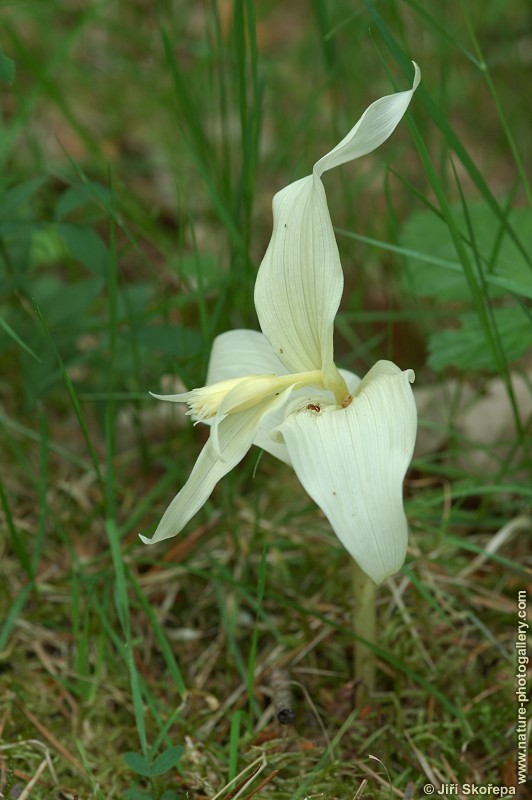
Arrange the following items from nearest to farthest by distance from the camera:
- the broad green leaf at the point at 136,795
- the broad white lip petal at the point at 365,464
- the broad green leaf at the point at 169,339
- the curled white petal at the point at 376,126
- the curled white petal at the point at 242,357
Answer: the broad white lip petal at the point at 365,464, the curled white petal at the point at 376,126, the broad green leaf at the point at 136,795, the curled white petal at the point at 242,357, the broad green leaf at the point at 169,339

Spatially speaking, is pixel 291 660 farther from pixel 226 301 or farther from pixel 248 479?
pixel 226 301

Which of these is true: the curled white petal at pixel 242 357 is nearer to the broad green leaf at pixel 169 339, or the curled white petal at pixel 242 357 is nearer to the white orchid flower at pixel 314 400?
the white orchid flower at pixel 314 400

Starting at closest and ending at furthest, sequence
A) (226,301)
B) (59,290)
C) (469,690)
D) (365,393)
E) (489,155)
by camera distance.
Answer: (365,393)
(469,690)
(226,301)
(59,290)
(489,155)

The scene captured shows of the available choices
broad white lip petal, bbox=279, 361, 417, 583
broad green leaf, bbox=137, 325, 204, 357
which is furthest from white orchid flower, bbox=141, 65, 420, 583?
broad green leaf, bbox=137, 325, 204, 357

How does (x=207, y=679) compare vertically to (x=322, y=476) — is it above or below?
below

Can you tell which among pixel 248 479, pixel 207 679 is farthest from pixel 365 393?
pixel 248 479

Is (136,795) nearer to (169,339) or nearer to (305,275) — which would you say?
(305,275)

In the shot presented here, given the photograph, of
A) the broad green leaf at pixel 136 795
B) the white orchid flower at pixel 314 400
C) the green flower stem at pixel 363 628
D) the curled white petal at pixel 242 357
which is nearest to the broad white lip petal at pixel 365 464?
the white orchid flower at pixel 314 400
